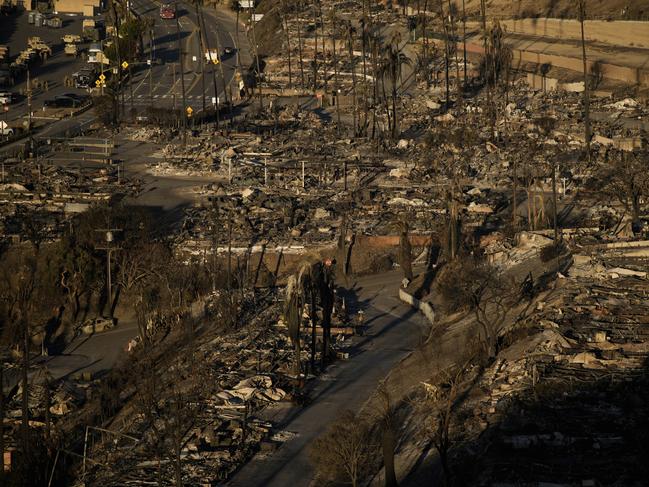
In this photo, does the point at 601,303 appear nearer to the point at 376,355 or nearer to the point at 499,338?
the point at 499,338

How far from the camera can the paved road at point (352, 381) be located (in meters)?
29.4

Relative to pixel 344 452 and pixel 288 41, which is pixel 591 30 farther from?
pixel 344 452

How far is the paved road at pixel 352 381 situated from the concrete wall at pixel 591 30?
37.4m

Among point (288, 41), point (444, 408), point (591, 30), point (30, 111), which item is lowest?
point (444, 408)

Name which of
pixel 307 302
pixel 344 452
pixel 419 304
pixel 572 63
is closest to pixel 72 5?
pixel 572 63

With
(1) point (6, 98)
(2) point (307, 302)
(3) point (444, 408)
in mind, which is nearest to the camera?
(3) point (444, 408)

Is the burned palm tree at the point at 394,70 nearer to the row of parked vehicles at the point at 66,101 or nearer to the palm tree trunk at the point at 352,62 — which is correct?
the palm tree trunk at the point at 352,62

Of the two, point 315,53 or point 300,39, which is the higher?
point 300,39

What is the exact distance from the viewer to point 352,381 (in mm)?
35094

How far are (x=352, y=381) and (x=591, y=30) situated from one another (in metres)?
50.5

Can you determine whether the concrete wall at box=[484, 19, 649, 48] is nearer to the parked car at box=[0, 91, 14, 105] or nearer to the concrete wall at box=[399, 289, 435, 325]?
the parked car at box=[0, 91, 14, 105]

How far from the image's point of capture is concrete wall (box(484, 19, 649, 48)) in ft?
260

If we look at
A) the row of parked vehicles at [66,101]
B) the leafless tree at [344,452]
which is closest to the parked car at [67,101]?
the row of parked vehicles at [66,101]

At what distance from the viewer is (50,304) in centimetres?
4541
